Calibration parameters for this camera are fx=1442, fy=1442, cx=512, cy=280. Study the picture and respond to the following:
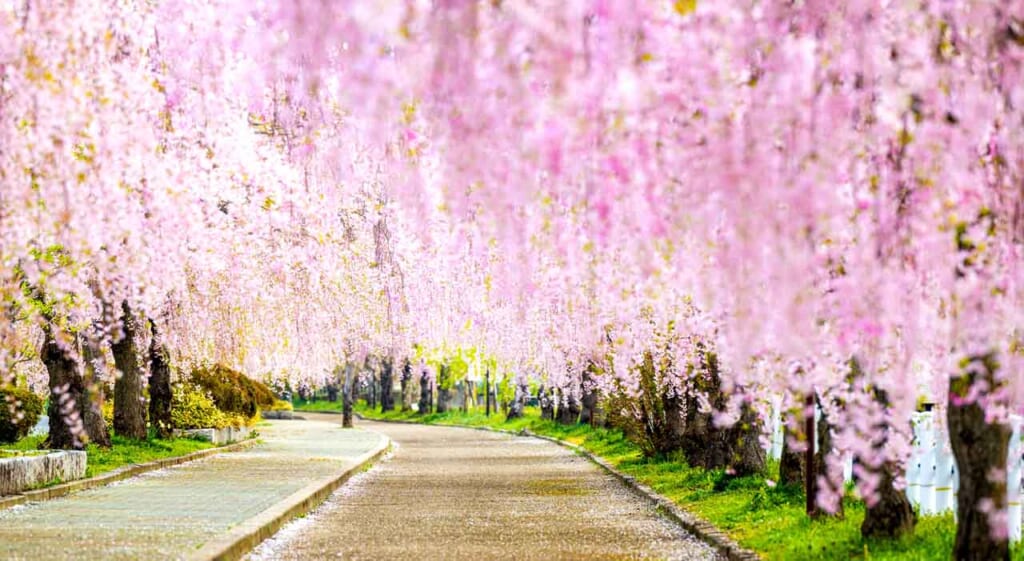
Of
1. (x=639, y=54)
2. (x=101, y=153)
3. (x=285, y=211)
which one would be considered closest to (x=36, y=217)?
(x=101, y=153)

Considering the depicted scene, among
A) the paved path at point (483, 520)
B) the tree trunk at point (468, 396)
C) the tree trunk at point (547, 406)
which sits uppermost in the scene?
the tree trunk at point (468, 396)

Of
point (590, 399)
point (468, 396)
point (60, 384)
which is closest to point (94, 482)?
point (60, 384)

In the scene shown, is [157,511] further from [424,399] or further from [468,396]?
[468,396]

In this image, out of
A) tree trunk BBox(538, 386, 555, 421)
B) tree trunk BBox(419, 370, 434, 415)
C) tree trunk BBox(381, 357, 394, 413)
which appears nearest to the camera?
tree trunk BBox(538, 386, 555, 421)

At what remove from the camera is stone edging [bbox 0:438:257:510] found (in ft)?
60.2

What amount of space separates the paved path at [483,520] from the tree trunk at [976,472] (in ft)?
13.7

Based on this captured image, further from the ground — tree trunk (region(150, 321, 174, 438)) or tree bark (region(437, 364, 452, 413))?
tree bark (region(437, 364, 452, 413))

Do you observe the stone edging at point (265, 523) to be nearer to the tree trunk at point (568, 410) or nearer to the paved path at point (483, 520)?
the paved path at point (483, 520)

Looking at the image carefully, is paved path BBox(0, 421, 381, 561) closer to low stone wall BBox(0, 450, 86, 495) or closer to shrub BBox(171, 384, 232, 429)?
low stone wall BBox(0, 450, 86, 495)

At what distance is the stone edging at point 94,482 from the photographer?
18.3m

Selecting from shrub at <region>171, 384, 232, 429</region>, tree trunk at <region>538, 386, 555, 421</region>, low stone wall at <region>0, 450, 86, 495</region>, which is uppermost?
tree trunk at <region>538, 386, 555, 421</region>

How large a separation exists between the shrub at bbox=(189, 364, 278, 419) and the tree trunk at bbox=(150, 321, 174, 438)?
347cm

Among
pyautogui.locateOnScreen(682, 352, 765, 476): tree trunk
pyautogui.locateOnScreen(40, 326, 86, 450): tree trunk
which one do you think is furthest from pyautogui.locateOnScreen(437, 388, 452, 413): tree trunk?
pyautogui.locateOnScreen(682, 352, 765, 476): tree trunk

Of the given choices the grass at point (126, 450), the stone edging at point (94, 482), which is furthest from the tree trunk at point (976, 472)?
the grass at point (126, 450)
